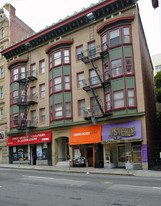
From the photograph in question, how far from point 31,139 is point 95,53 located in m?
13.7

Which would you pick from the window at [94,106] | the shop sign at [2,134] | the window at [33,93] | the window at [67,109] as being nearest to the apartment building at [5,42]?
the shop sign at [2,134]

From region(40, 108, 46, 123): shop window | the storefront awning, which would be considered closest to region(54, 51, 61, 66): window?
region(40, 108, 46, 123): shop window

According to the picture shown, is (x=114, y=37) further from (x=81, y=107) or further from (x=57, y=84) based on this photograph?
(x=57, y=84)

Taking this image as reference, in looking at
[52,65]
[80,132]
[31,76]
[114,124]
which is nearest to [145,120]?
[114,124]

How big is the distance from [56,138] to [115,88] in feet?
32.1

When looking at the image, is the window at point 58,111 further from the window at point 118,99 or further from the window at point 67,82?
the window at point 118,99

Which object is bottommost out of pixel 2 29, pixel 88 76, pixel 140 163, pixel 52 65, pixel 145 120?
pixel 140 163

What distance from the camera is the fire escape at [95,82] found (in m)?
24.0

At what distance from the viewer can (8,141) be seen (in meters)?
32.5

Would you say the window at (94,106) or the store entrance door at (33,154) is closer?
the window at (94,106)

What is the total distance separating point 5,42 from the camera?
36.8 meters

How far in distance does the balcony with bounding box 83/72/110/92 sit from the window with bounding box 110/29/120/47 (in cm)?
329

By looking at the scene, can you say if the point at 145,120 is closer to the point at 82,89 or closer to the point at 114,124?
the point at 114,124

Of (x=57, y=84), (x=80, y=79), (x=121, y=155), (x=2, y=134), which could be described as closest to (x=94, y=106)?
(x=80, y=79)
